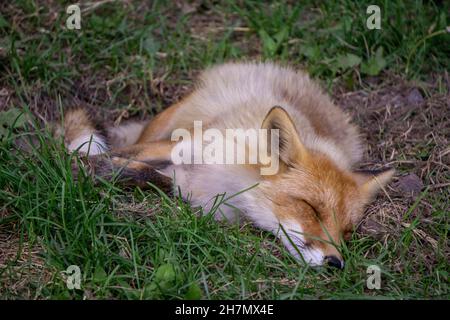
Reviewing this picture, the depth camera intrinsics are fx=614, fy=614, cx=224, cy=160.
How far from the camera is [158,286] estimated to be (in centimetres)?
301

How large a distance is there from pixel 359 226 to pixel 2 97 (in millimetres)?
2834

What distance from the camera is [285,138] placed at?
362cm

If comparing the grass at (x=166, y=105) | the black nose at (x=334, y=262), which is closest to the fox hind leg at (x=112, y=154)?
the grass at (x=166, y=105)

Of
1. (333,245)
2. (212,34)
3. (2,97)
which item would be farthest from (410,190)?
(2,97)

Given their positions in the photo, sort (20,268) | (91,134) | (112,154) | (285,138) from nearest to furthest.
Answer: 1. (20,268)
2. (285,138)
3. (112,154)
4. (91,134)

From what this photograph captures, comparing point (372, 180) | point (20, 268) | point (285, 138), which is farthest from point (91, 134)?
point (372, 180)

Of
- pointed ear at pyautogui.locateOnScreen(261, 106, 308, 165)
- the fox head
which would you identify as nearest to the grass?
the fox head

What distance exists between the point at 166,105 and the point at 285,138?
5.93 feet

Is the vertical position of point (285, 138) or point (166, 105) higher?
point (166, 105)

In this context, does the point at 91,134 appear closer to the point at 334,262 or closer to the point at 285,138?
the point at 285,138

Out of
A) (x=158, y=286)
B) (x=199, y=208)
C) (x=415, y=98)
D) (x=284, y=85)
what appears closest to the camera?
(x=158, y=286)

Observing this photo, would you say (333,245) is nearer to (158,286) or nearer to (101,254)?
(158,286)

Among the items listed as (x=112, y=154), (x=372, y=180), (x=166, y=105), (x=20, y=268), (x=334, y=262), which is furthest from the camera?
(x=166, y=105)

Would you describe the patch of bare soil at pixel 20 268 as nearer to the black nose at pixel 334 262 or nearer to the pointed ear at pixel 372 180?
the black nose at pixel 334 262
